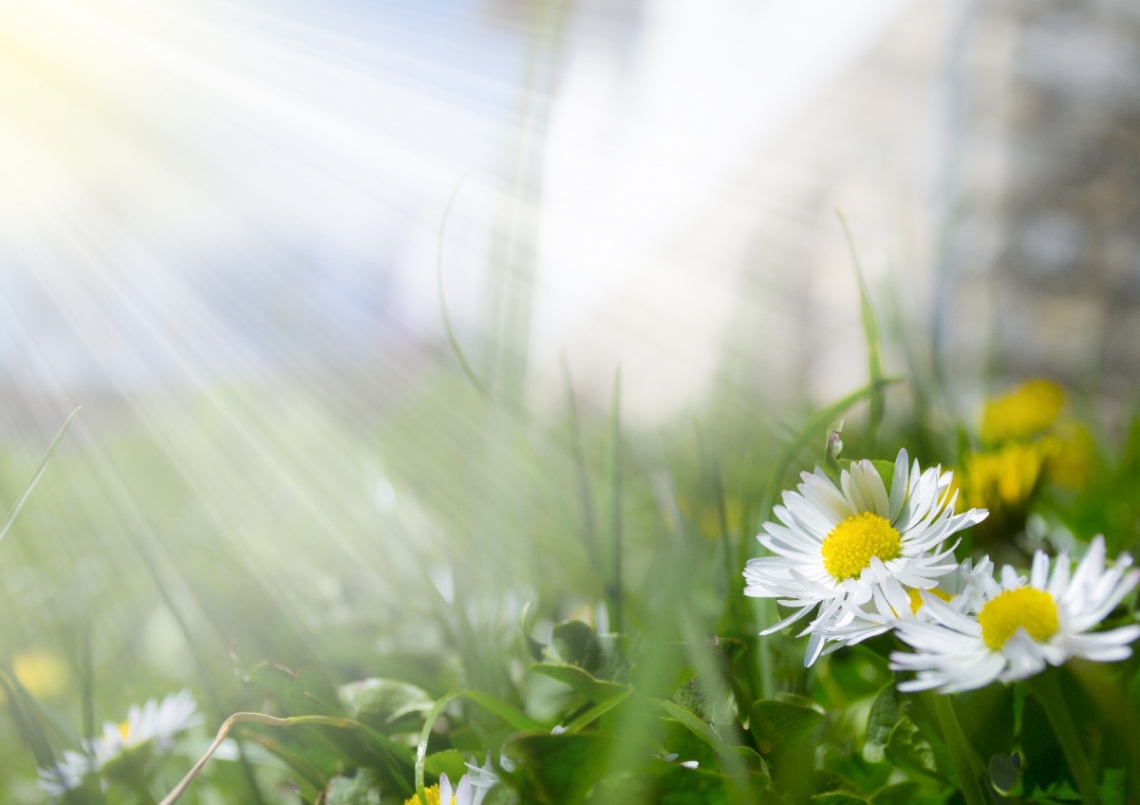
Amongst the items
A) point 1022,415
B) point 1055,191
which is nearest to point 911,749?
point 1022,415

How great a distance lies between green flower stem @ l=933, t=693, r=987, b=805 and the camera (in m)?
0.18

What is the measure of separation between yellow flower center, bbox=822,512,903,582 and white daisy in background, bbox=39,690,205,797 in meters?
0.29

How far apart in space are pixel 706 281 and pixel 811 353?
1.56 feet

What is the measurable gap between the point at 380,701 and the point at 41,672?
1.34 ft

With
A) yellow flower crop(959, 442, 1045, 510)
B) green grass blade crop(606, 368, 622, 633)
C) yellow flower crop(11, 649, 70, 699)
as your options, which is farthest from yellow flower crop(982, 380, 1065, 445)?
yellow flower crop(11, 649, 70, 699)

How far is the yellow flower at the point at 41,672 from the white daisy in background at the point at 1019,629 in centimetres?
57

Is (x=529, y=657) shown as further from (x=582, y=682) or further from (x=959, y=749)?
(x=959, y=749)

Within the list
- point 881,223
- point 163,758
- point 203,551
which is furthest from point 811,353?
point 163,758

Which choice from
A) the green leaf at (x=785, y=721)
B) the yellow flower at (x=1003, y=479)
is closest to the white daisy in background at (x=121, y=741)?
the green leaf at (x=785, y=721)

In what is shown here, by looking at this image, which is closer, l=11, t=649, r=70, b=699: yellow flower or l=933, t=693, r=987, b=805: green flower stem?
l=933, t=693, r=987, b=805: green flower stem

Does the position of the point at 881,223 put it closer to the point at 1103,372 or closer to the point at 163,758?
the point at 1103,372

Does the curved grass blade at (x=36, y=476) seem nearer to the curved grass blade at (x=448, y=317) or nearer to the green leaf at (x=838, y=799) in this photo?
the curved grass blade at (x=448, y=317)

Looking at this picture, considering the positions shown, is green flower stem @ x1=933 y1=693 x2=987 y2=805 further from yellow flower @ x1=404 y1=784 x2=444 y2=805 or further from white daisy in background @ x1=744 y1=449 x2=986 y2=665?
yellow flower @ x1=404 y1=784 x2=444 y2=805

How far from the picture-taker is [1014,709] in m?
0.21
